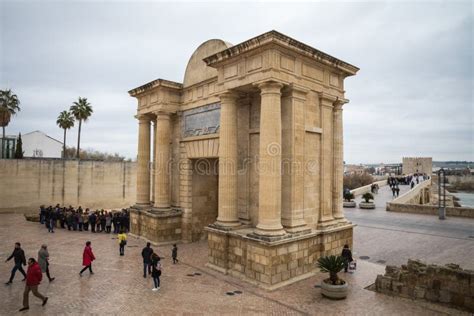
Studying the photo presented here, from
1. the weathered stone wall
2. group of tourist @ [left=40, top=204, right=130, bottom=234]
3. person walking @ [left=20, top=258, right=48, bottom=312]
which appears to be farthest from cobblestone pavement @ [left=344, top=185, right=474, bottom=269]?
the weathered stone wall

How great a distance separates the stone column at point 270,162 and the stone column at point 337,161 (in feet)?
12.5

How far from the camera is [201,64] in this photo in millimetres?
16391

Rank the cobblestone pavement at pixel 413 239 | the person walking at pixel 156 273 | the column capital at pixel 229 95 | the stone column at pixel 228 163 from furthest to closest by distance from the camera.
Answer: the cobblestone pavement at pixel 413 239 → the column capital at pixel 229 95 → the stone column at pixel 228 163 → the person walking at pixel 156 273

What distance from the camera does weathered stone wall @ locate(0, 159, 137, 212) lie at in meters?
28.5

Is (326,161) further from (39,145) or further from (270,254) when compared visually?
(39,145)

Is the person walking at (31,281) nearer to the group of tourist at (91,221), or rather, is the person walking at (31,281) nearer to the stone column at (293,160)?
the stone column at (293,160)

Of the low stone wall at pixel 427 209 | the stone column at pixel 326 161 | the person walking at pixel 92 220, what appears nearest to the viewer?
the stone column at pixel 326 161

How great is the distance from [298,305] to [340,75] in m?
9.78

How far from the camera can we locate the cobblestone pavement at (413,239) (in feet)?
46.1

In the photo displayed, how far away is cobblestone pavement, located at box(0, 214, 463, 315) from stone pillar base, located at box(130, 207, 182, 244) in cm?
261

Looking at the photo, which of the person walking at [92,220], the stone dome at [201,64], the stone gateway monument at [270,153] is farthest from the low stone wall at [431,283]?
the person walking at [92,220]

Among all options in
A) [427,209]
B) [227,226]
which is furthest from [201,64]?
[427,209]

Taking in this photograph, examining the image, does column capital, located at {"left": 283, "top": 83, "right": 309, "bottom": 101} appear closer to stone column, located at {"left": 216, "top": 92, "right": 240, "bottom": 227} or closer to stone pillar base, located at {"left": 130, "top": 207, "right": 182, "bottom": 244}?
stone column, located at {"left": 216, "top": 92, "right": 240, "bottom": 227}

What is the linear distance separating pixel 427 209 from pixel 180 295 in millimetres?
23772
